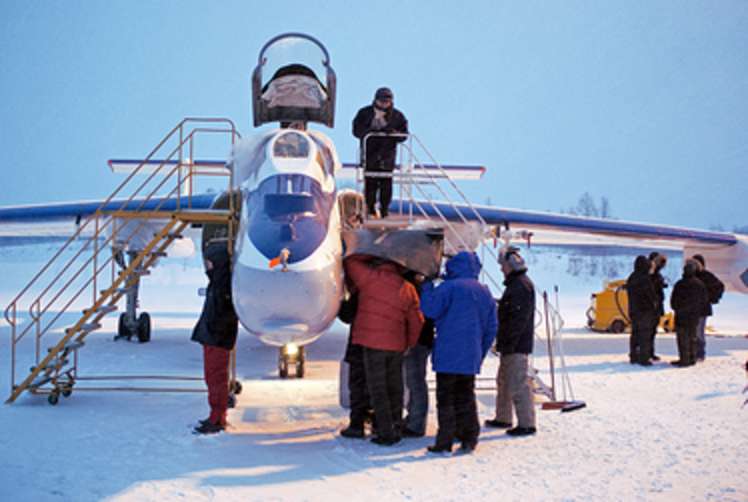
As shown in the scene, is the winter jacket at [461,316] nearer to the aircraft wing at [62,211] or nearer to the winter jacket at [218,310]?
the winter jacket at [218,310]

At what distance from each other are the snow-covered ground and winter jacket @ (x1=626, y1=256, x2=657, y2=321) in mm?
1443

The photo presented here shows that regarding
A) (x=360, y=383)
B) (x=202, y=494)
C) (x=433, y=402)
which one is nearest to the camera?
(x=202, y=494)

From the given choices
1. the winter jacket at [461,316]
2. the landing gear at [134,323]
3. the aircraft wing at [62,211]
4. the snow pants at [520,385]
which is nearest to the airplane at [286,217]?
the winter jacket at [461,316]

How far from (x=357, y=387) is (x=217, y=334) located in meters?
1.56

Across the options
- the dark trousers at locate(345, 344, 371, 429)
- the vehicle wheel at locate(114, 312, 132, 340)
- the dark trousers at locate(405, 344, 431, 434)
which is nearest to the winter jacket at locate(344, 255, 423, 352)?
the dark trousers at locate(345, 344, 371, 429)

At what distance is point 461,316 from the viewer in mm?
6402

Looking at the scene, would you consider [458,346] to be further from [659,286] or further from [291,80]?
[659,286]

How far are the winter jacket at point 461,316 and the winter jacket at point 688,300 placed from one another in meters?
6.86

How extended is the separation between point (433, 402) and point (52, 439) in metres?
4.71

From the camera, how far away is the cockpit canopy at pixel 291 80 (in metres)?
9.23

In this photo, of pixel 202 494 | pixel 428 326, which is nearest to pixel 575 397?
pixel 428 326

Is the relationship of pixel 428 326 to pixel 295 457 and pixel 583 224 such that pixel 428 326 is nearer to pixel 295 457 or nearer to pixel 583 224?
pixel 295 457

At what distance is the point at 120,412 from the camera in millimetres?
7824

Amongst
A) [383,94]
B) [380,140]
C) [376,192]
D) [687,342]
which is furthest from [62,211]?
[687,342]
